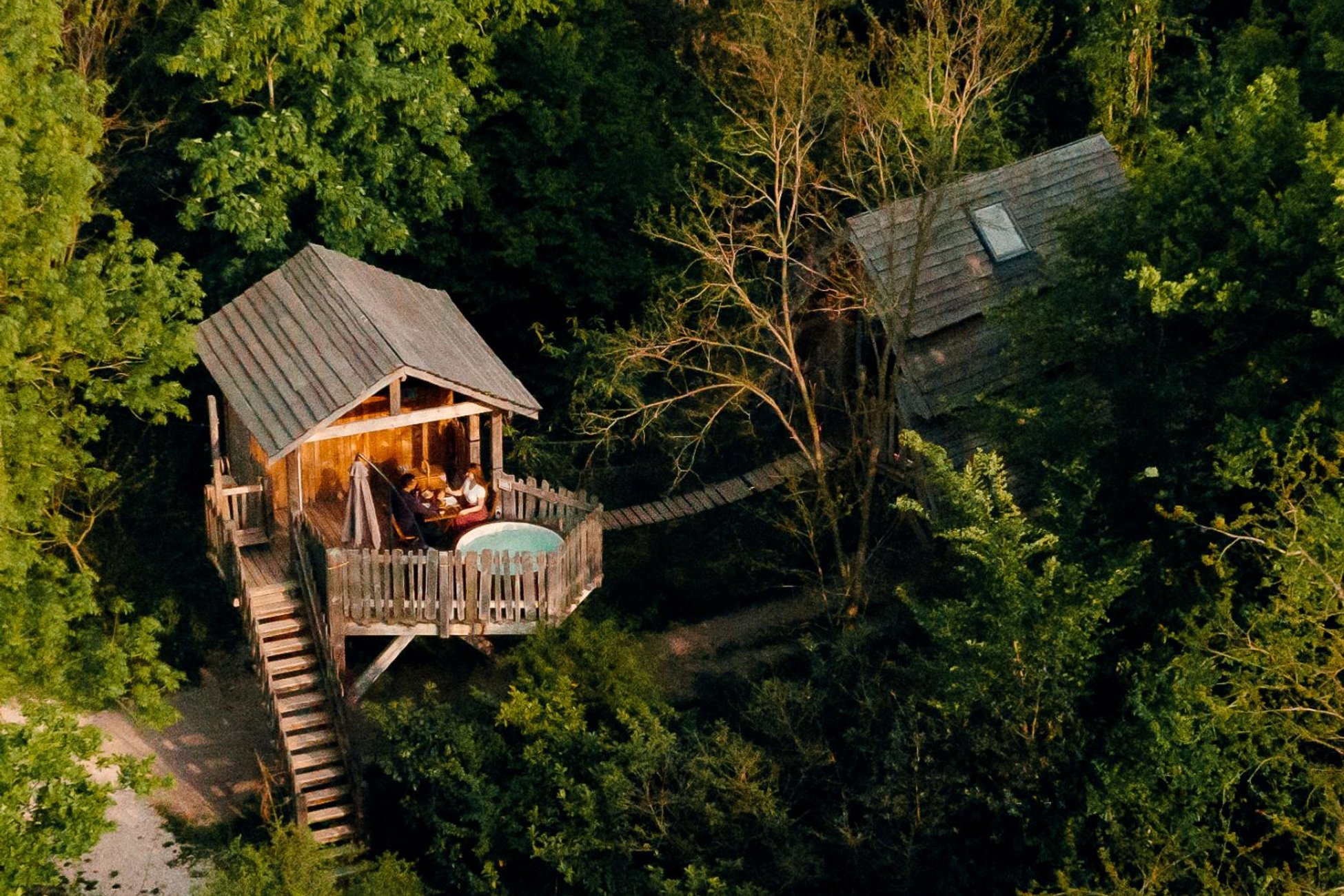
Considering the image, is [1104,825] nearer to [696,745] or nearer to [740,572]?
[696,745]

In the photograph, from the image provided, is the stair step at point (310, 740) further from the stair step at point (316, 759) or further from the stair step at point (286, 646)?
the stair step at point (286, 646)

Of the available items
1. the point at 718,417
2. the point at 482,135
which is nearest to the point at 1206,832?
Answer: the point at 718,417

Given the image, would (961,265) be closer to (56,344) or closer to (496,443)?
(496,443)

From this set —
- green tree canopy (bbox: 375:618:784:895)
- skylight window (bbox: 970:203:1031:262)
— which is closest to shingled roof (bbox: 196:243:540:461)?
green tree canopy (bbox: 375:618:784:895)

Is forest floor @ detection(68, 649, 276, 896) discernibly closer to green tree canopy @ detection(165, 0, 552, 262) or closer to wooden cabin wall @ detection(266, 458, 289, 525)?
wooden cabin wall @ detection(266, 458, 289, 525)

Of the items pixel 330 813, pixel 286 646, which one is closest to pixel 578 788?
Result: pixel 330 813

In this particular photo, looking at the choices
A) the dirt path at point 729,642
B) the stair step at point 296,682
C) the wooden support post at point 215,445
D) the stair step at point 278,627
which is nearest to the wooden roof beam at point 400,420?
the wooden support post at point 215,445
